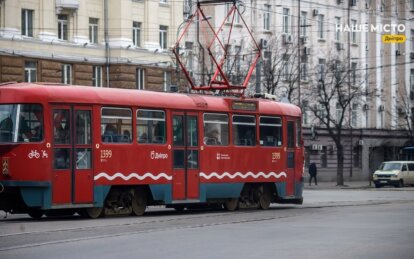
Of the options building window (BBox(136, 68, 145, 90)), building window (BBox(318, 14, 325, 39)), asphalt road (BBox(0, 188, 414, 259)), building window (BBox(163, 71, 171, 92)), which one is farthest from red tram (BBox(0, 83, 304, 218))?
building window (BBox(318, 14, 325, 39))

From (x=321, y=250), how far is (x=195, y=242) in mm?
2551

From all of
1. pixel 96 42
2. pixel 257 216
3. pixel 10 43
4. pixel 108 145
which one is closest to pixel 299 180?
pixel 257 216

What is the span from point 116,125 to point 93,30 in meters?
33.5

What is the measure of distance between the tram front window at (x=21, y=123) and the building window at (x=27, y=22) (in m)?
30.6

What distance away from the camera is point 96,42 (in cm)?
6031

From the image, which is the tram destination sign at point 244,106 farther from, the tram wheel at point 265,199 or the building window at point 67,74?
the building window at point 67,74

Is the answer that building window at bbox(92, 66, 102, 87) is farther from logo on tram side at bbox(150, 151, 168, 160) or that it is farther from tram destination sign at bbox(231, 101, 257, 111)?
logo on tram side at bbox(150, 151, 168, 160)

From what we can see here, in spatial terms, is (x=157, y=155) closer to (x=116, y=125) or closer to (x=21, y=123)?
(x=116, y=125)

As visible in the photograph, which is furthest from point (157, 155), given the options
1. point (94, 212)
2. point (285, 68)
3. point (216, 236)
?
point (285, 68)

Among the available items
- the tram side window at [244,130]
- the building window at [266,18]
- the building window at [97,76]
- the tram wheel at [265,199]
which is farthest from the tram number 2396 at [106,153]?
the building window at [266,18]

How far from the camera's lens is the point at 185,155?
29188 mm

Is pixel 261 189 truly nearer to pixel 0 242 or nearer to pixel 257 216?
pixel 257 216

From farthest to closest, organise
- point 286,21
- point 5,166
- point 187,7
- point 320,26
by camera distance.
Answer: point 320,26 < point 286,21 < point 187,7 < point 5,166

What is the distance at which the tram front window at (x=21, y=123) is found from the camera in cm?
2542
